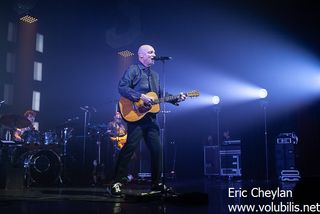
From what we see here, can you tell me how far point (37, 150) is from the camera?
8.18m

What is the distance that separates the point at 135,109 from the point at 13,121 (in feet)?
13.6

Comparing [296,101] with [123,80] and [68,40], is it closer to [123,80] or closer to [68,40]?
[123,80]

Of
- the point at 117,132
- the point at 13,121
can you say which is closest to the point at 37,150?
the point at 13,121

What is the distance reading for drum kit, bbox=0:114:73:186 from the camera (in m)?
7.76

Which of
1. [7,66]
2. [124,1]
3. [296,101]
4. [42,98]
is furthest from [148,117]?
[7,66]

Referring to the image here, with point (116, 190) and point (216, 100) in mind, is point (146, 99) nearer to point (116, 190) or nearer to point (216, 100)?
point (116, 190)

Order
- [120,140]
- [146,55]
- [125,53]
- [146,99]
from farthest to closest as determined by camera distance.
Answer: [125,53]
[120,140]
[146,55]
[146,99]

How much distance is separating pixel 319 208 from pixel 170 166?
9385 millimetres

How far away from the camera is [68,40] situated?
600 inches

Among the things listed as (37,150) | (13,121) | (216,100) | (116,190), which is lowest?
(116,190)

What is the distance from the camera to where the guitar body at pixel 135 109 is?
4641 mm

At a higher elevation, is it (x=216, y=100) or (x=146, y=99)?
(x=216, y=100)

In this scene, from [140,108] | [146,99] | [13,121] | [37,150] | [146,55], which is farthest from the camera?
[37,150]

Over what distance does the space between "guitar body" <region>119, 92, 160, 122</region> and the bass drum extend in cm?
419
